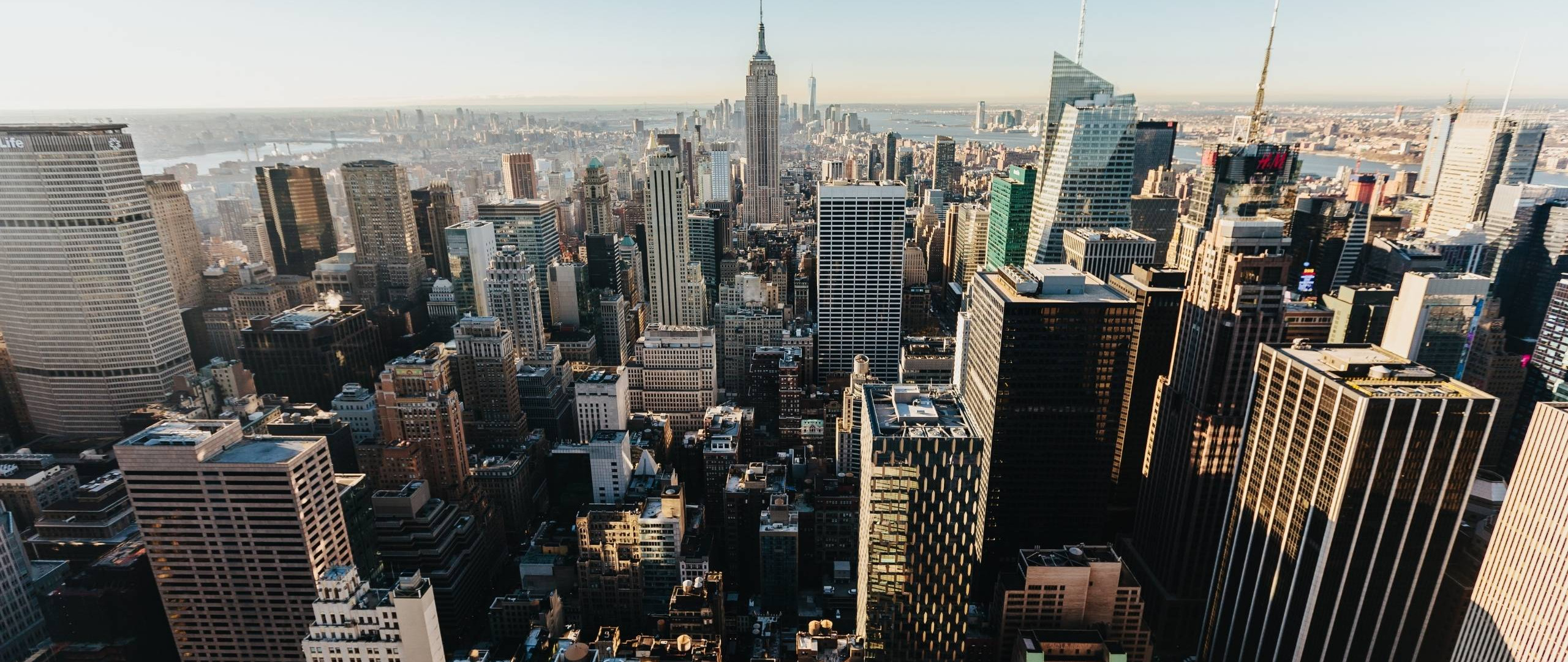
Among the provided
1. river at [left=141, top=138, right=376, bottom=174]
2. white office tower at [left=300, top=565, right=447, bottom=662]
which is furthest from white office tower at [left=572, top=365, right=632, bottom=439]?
river at [left=141, top=138, right=376, bottom=174]

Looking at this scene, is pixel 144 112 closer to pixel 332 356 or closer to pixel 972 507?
pixel 332 356

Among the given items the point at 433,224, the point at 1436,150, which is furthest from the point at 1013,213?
the point at 433,224

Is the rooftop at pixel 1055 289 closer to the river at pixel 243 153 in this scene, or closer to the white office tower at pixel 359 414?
the white office tower at pixel 359 414

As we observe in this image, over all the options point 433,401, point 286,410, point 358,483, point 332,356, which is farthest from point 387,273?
point 358,483

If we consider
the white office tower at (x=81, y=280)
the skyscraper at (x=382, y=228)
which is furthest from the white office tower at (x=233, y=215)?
the white office tower at (x=81, y=280)

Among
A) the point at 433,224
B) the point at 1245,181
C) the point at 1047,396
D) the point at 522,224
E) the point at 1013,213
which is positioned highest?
the point at 1245,181

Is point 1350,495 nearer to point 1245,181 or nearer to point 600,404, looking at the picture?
point 1245,181
